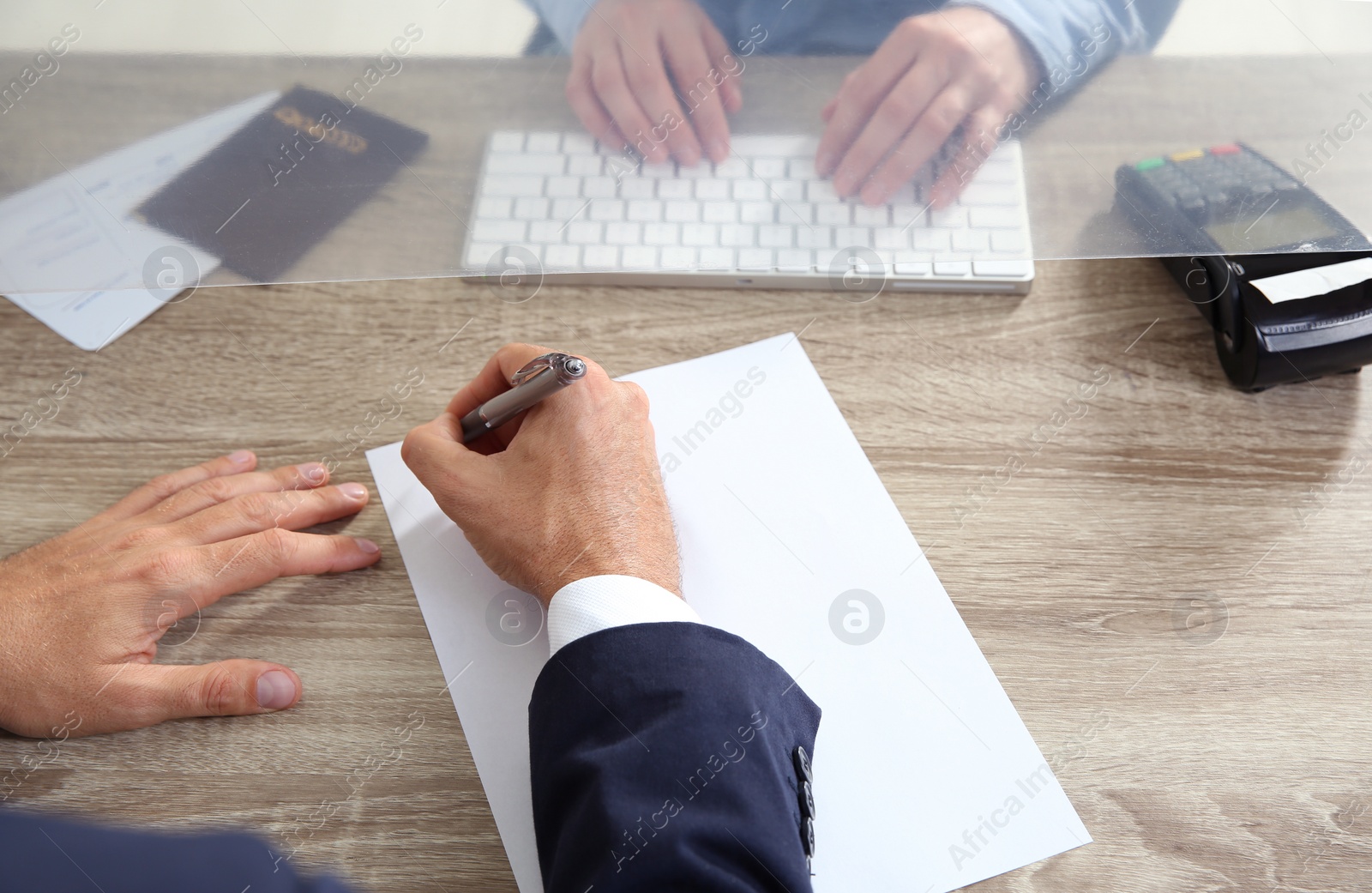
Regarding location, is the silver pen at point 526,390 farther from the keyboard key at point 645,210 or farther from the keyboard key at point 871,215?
the keyboard key at point 871,215

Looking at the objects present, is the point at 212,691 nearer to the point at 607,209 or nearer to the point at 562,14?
the point at 607,209

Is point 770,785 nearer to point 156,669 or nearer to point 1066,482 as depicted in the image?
point 1066,482

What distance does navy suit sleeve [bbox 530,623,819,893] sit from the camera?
1.77ft

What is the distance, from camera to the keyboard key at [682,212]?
80 cm

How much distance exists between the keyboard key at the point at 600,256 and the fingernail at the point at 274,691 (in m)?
0.44

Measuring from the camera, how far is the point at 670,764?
0.57 m

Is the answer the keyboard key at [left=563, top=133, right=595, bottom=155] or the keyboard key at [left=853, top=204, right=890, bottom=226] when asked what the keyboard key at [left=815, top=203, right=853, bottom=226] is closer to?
the keyboard key at [left=853, top=204, right=890, bottom=226]

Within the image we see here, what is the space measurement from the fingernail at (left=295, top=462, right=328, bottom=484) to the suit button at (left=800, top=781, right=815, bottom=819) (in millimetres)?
492

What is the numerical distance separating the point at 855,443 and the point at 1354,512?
0.44 meters

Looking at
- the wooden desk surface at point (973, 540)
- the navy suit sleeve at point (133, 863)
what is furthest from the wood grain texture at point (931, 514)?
Result: the navy suit sleeve at point (133, 863)

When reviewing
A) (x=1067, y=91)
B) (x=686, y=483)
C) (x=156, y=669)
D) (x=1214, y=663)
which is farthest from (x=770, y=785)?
(x=1067, y=91)

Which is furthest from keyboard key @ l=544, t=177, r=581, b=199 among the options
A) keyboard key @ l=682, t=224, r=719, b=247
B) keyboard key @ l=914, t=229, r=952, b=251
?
keyboard key @ l=914, t=229, r=952, b=251

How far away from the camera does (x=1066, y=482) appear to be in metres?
0.77

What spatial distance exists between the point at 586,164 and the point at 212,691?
0.54 metres
